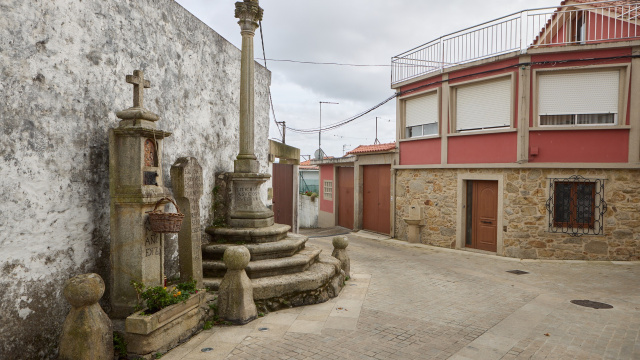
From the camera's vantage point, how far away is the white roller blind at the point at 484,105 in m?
9.89

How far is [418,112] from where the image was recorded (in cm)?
1217

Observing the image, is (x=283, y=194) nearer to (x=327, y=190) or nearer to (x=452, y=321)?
(x=327, y=190)

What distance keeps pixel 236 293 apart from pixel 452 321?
2.76 metres

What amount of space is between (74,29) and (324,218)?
14.8m

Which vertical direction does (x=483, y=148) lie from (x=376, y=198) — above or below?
above

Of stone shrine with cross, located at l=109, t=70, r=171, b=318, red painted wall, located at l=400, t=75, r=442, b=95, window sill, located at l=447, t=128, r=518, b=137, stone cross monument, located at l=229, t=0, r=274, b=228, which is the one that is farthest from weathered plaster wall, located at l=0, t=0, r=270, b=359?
red painted wall, located at l=400, t=75, r=442, b=95

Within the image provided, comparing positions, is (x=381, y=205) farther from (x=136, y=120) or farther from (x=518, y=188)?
(x=136, y=120)

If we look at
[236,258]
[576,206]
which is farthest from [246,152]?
[576,206]

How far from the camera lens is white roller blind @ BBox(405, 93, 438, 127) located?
38.0 ft

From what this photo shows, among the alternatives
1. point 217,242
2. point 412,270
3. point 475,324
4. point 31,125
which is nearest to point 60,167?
point 31,125

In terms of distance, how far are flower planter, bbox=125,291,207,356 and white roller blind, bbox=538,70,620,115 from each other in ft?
29.1

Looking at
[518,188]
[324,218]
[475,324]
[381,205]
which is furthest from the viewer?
[324,218]

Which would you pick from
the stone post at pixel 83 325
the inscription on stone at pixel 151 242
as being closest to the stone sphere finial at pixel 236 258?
the inscription on stone at pixel 151 242

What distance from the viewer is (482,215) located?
10469mm
